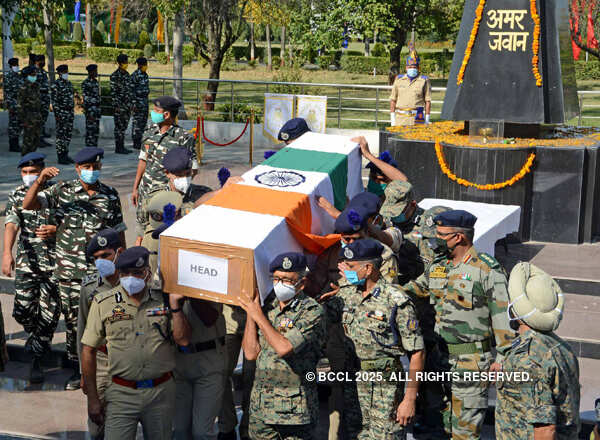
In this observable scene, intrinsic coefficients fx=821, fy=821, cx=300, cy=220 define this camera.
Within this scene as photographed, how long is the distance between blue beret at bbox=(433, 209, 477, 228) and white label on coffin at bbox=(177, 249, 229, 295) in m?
1.28

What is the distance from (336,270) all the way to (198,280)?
110cm

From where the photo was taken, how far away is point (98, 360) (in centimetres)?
497

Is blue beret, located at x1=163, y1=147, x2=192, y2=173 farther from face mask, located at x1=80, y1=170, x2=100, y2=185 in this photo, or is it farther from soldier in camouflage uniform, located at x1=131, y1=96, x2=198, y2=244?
soldier in camouflage uniform, located at x1=131, y1=96, x2=198, y2=244

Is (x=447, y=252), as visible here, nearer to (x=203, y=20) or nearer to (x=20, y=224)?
(x=20, y=224)

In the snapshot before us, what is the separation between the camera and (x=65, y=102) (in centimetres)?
1422

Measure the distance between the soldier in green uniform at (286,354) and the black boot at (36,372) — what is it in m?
2.60

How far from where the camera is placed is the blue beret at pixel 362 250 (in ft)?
14.7

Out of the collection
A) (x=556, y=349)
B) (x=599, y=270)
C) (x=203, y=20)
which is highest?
(x=203, y=20)

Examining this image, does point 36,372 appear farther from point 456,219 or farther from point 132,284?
point 456,219

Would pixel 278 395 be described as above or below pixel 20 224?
below

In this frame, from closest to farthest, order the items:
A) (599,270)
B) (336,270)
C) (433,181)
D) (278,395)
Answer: (278,395)
(336,270)
(599,270)
(433,181)

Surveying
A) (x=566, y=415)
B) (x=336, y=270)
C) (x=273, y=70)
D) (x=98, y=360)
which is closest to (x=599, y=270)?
(x=336, y=270)

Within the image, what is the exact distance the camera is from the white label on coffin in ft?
15.3

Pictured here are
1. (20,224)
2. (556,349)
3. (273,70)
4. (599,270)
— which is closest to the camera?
(556,349)
